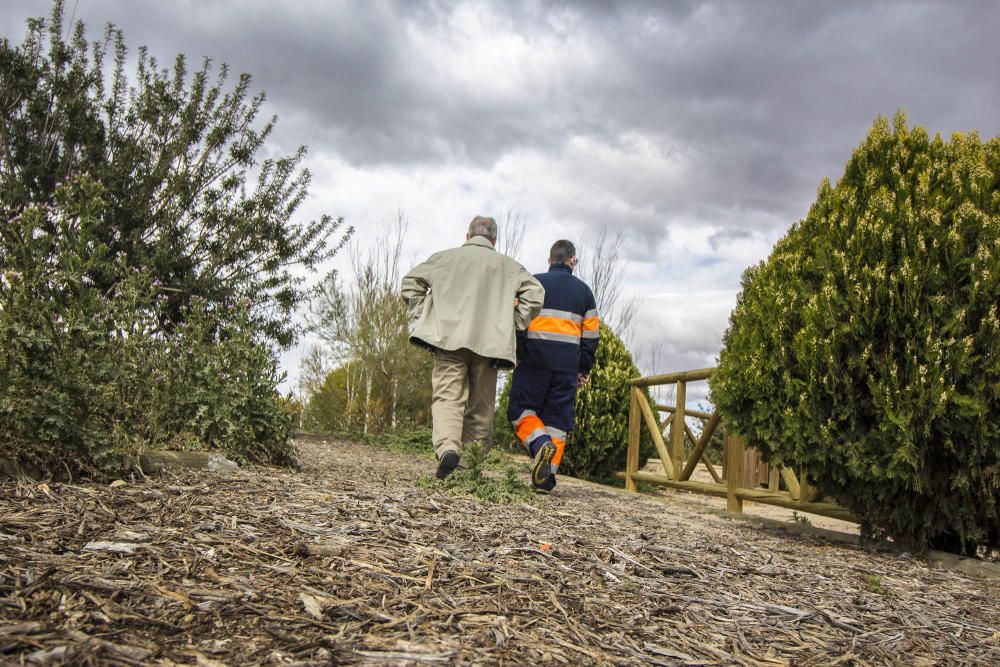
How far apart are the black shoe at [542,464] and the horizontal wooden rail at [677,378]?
173cm

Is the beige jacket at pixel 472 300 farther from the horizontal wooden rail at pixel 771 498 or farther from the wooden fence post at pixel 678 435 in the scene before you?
the wooden fence post at pixel 678 435

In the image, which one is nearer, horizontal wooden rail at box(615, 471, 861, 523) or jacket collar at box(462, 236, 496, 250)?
horizontal wooden rail at box(615, 471, 861, 523)

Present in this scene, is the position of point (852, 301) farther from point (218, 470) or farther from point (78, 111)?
point (78, 111)

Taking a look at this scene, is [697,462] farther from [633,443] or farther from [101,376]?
[101,376]

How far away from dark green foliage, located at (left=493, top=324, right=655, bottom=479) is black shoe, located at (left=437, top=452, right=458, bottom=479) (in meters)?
4.72

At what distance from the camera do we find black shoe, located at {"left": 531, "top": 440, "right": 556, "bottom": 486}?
5.12 metres

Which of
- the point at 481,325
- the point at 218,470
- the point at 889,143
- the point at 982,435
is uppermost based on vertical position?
the point at 889,143

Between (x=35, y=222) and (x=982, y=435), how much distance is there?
5.20 meters

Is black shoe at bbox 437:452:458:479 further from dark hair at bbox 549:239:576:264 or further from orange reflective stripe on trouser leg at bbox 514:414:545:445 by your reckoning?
dark hair at bbox 549:239:576:264

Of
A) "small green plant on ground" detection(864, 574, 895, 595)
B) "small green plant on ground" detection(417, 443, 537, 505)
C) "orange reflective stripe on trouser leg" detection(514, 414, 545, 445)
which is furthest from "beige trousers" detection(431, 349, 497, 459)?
"small green plant on ground" detection(864, 574, 895, 595)

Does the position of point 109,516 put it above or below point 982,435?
below

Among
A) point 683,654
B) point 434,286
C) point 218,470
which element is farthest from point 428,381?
point 683,654

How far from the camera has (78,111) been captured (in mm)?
9789

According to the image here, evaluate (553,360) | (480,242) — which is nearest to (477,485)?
(553,360)
